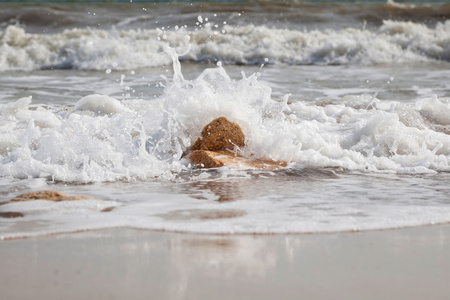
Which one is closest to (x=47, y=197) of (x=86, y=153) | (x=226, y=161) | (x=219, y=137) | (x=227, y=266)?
(x=86, y=153)

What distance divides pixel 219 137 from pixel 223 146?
80 mm

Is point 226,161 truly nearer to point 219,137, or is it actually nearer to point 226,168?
point 226,168

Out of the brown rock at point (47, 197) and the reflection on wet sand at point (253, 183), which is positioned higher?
the brown rock at point (47, 197)

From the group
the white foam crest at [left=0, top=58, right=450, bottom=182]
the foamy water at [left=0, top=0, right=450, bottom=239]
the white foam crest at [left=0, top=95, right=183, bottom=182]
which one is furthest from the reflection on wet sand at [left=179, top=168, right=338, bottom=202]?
the white foam crest at [left=0, top=95, right=183, bottom=182]

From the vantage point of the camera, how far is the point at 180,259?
2867mm

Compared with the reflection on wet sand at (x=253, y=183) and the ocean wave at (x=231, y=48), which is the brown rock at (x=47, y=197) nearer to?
the reflection on wet sand at (x=253, y=183)

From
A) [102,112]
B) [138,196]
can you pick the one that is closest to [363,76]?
[102,112]

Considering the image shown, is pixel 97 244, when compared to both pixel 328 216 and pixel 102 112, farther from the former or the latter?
pixel 102 112

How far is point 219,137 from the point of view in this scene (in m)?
5.46

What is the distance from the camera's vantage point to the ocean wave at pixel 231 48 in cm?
1541

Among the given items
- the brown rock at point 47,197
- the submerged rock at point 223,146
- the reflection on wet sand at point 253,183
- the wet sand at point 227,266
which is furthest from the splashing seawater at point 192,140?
the wet sand at point 227,266

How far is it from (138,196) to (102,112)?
366 cm

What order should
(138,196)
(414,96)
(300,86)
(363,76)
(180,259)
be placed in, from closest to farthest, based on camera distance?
(180,259), (138,196), (414,96), (300,86), (363,76)

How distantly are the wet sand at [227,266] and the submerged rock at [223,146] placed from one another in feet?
6.42
